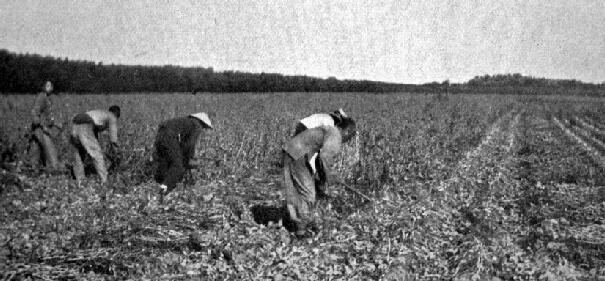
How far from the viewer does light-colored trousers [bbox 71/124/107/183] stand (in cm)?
837

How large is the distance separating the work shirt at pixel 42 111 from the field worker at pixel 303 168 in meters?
5.19

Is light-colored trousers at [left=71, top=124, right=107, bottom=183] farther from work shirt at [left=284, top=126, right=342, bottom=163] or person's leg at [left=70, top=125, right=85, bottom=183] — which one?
work shirt at [left=284, top=126, right=342, bottom=163]

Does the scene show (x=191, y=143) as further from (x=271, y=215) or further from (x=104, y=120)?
(x=104, y=120)

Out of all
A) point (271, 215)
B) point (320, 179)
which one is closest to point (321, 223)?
point (320, 179)

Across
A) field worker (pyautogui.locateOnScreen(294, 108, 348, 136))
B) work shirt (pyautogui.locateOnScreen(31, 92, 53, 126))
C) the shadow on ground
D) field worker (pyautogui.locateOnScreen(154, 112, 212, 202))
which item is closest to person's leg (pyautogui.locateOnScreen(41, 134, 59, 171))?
work shirt (pyautogui.locateOnScreen(31, 92, 53, 126))

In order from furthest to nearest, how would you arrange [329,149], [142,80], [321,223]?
[142,80], [321,223], [329,149]

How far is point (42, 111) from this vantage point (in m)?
9.41

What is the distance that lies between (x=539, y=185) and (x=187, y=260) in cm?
654

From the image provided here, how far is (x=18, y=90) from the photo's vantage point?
2394cm

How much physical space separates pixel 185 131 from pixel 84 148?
191 centimetres

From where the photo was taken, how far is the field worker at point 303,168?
6031 millimetres

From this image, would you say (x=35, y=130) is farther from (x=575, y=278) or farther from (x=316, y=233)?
(x=575, y=278)

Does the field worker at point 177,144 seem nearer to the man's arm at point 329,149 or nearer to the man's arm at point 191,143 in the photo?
the man's arm at point 191,143

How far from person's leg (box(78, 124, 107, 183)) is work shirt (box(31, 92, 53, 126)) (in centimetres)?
146
